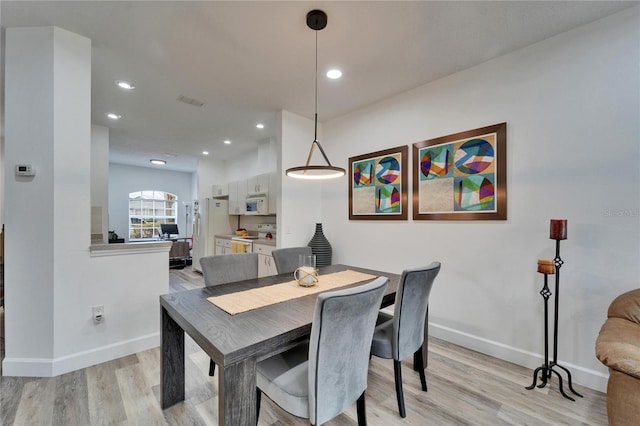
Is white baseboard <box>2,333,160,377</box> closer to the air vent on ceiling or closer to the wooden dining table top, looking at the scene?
the wooden dining table top

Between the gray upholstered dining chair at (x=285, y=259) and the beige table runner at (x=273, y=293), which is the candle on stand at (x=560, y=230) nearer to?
the beige table runner at (x=273, y=293)

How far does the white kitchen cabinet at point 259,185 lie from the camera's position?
4730 mm

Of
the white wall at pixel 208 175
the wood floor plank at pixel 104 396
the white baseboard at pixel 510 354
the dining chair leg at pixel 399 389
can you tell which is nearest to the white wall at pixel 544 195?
the white baseboard at pixel 510 354

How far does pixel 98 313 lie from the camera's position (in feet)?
7.59

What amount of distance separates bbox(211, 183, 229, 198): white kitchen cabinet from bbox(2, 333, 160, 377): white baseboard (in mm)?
3970

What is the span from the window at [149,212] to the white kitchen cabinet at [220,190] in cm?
302

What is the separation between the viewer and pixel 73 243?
2188 millimetres

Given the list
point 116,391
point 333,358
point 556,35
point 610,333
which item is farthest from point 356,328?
point 556,35

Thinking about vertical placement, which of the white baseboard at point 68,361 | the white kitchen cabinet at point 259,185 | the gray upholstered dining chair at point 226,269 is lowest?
the white baseboard at point 68,361

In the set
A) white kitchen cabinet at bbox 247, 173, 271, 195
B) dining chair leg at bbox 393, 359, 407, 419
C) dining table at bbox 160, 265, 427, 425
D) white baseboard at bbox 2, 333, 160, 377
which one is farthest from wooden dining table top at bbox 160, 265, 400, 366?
white kitchen cabinet at bbox 247, 173, 271, 195

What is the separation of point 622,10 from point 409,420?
3.17 meters

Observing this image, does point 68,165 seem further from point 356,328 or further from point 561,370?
point 561,370

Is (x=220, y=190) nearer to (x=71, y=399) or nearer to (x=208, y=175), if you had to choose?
(x=208, y=175)

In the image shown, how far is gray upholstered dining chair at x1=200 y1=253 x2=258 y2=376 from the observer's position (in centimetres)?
210
